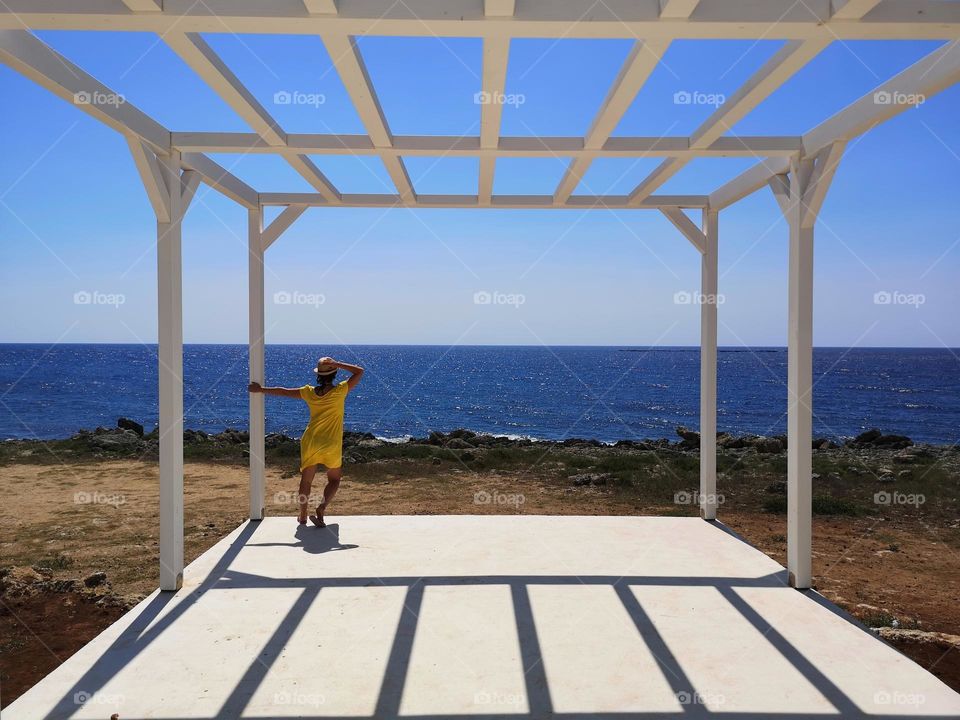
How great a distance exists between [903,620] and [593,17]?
4.32 metres

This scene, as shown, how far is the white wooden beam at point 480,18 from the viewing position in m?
2.52

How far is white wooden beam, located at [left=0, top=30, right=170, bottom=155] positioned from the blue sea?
26042 millimetres

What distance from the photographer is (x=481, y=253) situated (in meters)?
53.4

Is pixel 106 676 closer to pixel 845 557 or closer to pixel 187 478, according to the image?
pixel 845 557

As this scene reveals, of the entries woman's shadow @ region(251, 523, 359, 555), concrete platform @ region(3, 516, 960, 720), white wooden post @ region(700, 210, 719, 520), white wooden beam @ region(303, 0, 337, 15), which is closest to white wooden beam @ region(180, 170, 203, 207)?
white wooden beam @ region(303, 0, 337, 15)

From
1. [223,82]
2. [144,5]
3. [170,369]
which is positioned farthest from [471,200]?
[144,5]

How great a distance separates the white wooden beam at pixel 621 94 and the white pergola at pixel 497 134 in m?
0.01

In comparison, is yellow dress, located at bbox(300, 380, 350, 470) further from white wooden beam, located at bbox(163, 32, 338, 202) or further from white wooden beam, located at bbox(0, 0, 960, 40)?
white wooden beam, located at bbox(0, 0, 960, 40)

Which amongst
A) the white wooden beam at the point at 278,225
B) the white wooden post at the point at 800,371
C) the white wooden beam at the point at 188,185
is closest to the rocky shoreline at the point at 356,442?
the white wooden beam at the point at 278,225

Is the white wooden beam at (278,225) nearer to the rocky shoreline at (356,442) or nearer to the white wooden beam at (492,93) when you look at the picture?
the white wooden beam at (492,93)

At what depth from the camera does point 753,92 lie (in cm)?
338

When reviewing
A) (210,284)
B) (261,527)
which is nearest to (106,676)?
(261,527)

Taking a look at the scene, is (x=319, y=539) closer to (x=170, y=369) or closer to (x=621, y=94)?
(x=170, y=369)

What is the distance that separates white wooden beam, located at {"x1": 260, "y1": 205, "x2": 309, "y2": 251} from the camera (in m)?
5.65
